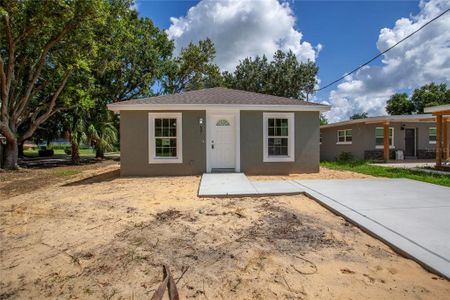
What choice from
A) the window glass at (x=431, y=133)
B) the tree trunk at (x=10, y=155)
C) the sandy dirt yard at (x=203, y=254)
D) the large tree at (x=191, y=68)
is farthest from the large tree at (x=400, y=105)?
the tree trunk at (x=10, y=155)


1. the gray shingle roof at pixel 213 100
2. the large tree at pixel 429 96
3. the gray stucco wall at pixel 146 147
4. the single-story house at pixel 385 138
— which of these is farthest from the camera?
the large tree at pixel 429 96

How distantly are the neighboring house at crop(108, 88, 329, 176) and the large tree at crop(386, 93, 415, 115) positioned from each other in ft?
142

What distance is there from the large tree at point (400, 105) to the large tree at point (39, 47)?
48.4m

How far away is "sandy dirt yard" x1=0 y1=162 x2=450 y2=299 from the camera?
2559 millimetres

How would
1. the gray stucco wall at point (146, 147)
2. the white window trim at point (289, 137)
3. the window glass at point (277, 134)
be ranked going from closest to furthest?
1. the gray stucco wall at point (146, 147)
2. the white window trim at point (289, 137)
3. the window glass at point (277, 134)

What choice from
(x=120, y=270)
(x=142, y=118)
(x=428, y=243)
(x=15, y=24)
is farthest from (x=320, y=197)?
(x=15, y=24)

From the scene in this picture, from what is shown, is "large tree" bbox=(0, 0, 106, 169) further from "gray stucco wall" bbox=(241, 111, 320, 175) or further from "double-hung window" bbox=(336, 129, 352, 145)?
"double-hung window" bbox=(336, 129, 352, 145)

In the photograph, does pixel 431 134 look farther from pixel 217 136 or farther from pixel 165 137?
pixel 165 137

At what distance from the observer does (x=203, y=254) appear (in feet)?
10.8

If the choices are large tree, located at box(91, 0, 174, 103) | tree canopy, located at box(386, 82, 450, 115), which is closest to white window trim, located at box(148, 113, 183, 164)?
large tree, located at box(91, 0, 174, 103)

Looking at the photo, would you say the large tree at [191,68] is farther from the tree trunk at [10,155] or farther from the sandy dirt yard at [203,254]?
the sandy dirt yard at [203,254]

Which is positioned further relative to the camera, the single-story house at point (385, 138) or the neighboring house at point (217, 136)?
the single-story house at point (385, 138)

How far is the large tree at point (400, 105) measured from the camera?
44.2 meters

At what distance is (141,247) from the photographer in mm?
3496
